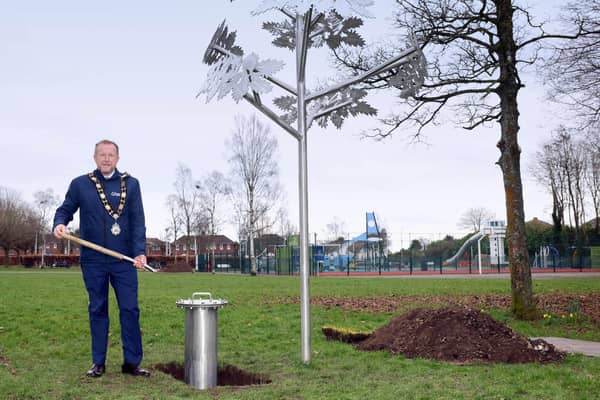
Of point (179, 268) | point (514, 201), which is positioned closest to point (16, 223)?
point (179, 268)

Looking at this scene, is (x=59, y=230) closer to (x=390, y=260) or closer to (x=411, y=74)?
(x=411, y=74)

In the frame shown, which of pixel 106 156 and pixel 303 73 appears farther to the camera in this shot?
pixel 303 73

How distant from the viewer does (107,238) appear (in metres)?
5.03

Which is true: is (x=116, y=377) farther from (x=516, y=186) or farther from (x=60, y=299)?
(x=60, y=299)

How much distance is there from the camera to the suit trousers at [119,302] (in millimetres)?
5000

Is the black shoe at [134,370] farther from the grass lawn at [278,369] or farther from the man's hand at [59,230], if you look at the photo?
the man's hand at [59,230]

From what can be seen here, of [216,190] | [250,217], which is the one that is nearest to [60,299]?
[250,217]

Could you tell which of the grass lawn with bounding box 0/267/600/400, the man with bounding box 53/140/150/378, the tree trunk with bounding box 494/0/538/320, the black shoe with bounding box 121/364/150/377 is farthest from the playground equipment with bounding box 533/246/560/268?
the man with bounding box 53/140/150/378

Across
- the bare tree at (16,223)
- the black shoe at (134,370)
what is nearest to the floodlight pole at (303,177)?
the black shoe at (134,370)

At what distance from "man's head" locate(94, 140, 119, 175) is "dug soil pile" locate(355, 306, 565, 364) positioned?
3.38 meters

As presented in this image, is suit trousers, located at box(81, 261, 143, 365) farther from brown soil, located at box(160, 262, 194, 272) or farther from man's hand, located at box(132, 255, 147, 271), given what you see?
brown soil, located at box(160, 262, 194, 272)

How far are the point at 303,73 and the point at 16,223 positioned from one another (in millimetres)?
60819

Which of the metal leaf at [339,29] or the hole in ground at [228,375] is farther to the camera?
the metal leaf at [339,29]

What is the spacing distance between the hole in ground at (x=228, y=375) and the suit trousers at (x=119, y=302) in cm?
66
